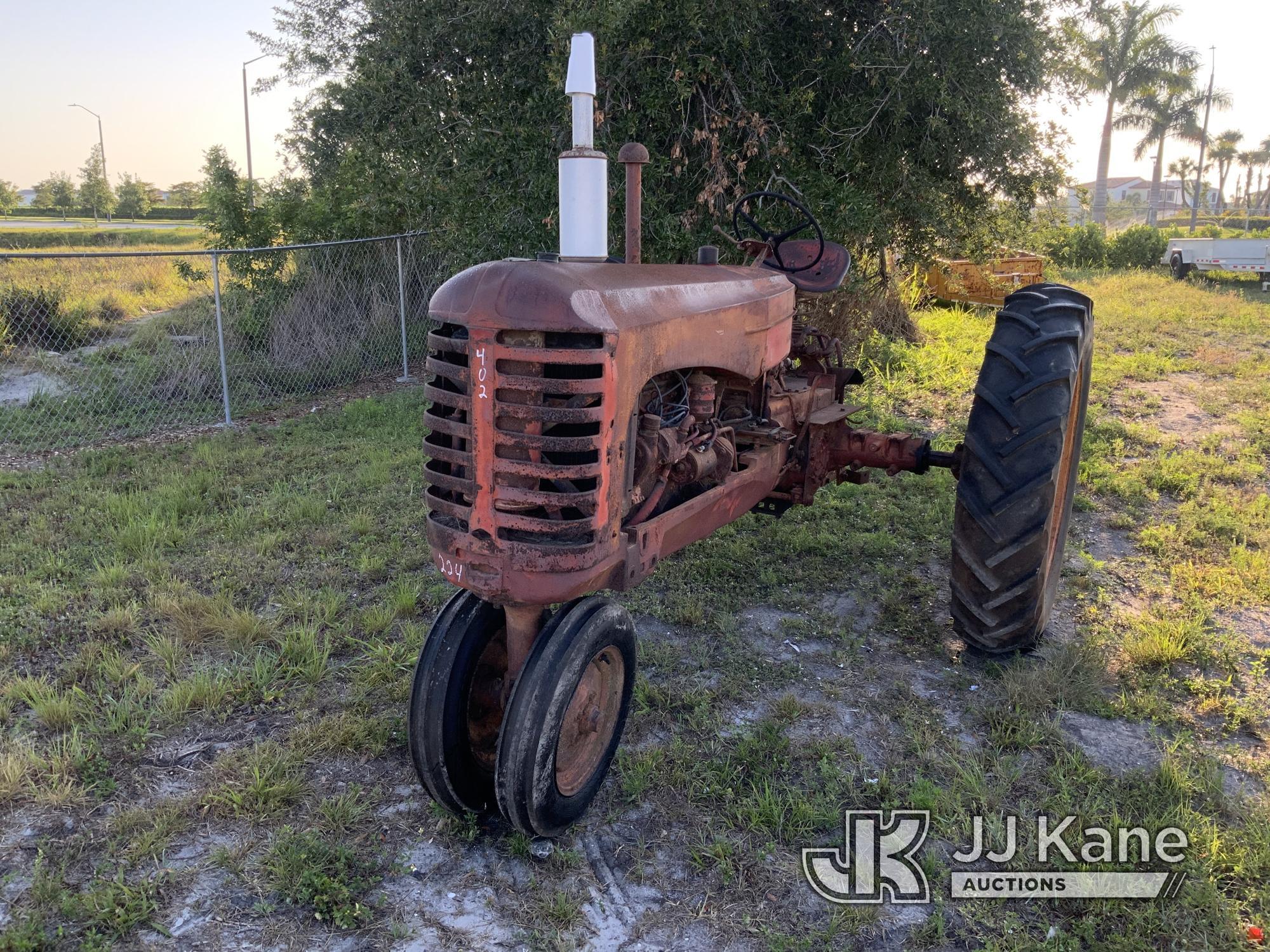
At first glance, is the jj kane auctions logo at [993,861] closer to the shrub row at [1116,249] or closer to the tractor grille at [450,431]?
the tractor grille at [450,431]

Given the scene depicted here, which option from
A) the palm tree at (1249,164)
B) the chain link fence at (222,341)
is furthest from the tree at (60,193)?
the palm tree at (1249,164)

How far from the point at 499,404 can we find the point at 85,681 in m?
2.41

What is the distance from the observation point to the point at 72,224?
34.5 m

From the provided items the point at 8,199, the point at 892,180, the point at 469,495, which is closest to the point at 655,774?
the point at 469,495

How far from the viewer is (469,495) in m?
2.44

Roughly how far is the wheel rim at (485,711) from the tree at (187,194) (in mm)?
9502

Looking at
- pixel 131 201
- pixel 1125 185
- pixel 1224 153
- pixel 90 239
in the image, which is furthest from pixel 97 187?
pixel 1125 185

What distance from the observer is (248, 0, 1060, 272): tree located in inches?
261

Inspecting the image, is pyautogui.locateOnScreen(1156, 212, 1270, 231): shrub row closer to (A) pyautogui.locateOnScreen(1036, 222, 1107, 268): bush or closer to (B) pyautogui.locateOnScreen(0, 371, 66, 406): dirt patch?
(A) pyautogui.locateOnScreen(1036, 222, 1107, 268): bush

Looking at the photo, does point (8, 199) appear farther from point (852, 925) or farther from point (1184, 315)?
point (852, 925)

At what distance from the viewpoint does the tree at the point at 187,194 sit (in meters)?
10.5

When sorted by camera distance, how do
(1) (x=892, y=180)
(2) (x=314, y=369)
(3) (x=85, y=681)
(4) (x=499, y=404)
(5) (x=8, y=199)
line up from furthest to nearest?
(5) (x=8, y=199)
(2) (x=314, y=369)
(1) (x=892, y=180)
(3) (x=85, y=681)
(4) (x=499, y=404)

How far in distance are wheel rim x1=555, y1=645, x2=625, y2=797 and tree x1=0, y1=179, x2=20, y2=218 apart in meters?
50.4

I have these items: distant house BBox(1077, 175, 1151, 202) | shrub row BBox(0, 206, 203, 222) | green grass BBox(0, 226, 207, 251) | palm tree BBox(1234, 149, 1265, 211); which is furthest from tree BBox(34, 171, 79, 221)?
distant house BBox(1077, 175, 1151, 202)
